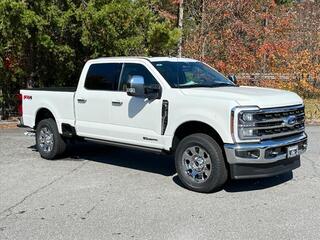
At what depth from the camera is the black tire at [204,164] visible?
6.46 m

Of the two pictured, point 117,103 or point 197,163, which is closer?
point 197,163

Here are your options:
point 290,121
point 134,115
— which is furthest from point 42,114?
point 290,121

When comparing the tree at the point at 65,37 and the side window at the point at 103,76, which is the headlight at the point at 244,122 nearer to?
the side window at the point at 103,76

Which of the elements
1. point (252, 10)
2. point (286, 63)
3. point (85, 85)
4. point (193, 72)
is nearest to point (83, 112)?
point (85, 85)

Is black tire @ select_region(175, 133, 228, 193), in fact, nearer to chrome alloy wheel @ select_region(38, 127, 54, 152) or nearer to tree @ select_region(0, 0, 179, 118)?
chrome alloy wheel @ select_region(38, 127, 54, 152)

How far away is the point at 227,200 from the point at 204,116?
3.75ft

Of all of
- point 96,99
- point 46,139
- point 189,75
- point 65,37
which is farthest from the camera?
point 65,37

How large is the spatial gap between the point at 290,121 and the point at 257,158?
0.84m

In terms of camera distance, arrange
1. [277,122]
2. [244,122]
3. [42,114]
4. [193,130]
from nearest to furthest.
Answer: [244,122] < [277,122] < [193,130] < [42,114]

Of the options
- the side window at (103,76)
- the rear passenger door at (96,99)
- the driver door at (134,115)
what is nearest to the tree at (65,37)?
the side window at (103,76)

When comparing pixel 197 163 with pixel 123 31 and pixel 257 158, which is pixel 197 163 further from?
pixel 123 31

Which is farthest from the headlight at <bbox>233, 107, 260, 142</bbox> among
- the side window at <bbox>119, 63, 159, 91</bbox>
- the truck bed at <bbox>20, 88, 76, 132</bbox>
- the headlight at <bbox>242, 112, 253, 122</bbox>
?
the truck bed at <bbox>20, 88, 76, 132</bbox>

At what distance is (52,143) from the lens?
350 inches

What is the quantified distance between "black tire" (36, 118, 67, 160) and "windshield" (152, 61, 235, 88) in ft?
8.10
